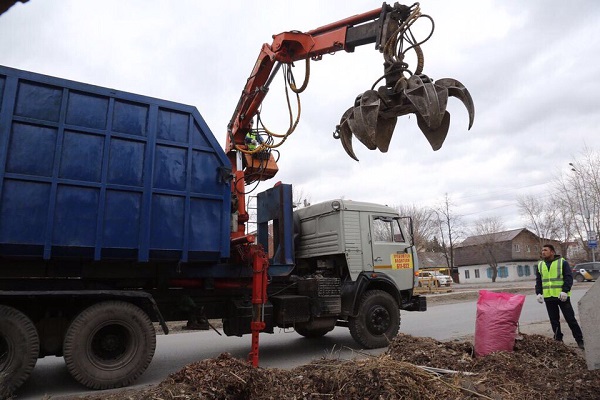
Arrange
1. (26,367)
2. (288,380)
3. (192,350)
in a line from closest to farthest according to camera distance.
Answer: (288,380) < (26,367) < (192,350)

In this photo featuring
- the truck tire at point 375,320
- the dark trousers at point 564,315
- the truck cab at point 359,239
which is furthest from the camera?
the truck cab at point 359,239

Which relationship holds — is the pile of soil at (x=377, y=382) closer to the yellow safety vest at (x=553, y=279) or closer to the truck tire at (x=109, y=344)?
the truck tire at (x=109, y=344)

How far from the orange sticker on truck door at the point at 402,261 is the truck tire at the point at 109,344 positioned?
4639 millimetres

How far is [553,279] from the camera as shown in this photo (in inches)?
261

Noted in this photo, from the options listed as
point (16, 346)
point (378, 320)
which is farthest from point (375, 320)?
point (16, 346)

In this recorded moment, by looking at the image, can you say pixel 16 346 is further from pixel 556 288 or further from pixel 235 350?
pixel 556 288

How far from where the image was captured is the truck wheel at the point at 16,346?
4.68 meters

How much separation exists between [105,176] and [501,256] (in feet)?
189

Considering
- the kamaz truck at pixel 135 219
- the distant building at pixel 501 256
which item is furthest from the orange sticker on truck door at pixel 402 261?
the distant building at pixel 501 256

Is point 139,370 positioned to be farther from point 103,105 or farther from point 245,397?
point 103,105

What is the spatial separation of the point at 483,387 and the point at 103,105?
526cm

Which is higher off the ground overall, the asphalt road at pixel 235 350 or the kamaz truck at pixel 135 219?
the kamaz truck at pixel 135 219

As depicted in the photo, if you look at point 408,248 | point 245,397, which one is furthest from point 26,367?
point 408,248

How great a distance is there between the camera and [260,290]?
20.3 ft
